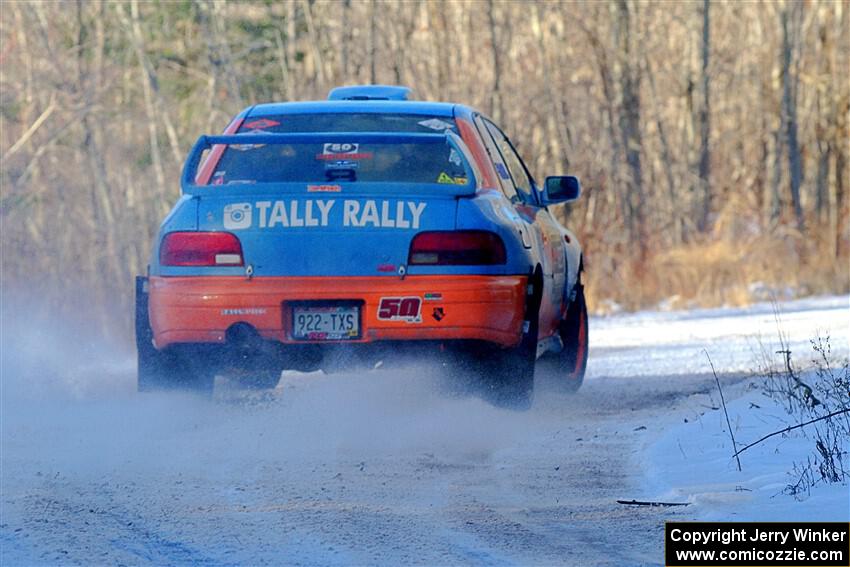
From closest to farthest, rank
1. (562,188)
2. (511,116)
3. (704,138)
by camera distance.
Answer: (562,188) → (704,138) → (511,116)

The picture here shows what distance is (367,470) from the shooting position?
674cm

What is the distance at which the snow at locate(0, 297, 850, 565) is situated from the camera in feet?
17.1

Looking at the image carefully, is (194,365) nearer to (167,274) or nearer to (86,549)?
(167,274)

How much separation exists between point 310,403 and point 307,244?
5.11 feet

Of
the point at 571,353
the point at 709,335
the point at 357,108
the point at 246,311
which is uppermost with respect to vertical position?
the point at 357,108

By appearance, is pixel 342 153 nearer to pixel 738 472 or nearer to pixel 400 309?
pixel 400 309

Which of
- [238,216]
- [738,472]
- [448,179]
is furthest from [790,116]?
[738,472]

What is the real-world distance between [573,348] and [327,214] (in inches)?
106

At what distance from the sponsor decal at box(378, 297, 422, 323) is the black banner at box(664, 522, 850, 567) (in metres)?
2.70

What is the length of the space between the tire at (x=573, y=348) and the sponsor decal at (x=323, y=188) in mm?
2543

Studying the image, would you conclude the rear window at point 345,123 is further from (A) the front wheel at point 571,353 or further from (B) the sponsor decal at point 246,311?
(A) the front wheel at point 571,353

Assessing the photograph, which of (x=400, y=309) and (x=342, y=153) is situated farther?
(x=342, y=153)

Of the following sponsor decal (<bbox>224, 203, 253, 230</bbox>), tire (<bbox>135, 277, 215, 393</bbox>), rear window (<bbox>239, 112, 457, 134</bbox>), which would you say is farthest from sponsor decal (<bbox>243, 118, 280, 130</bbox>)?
sponsor decal (<bbox>224, 203, 253, 230</bbox>)

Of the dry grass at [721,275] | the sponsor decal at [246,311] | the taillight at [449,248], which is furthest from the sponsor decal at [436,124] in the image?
the dry grass at [721,275]
